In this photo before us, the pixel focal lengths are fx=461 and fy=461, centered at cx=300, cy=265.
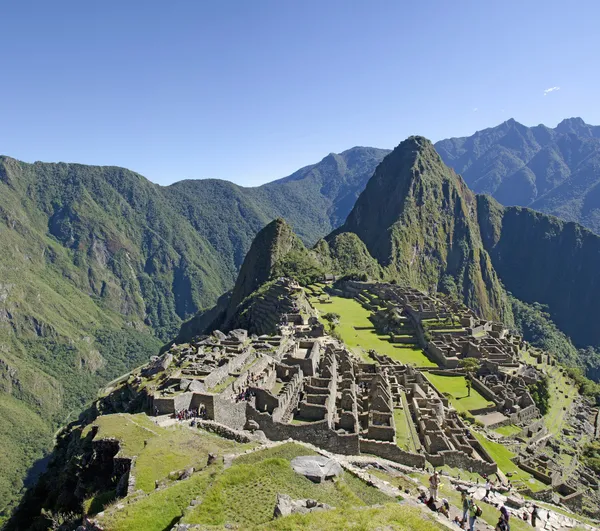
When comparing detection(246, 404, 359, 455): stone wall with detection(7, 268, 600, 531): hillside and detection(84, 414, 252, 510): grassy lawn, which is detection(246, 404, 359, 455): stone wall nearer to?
detection(7, 268, 600, 531): hillside

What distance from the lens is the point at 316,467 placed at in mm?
16469

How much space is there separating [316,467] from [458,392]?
44.9m

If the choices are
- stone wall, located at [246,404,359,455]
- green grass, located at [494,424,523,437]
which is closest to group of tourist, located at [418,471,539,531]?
stone wall, located at [246,404,359,455]

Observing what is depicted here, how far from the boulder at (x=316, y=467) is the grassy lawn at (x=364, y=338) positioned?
4257cm

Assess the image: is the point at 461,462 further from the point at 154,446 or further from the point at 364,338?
the point at 364,338

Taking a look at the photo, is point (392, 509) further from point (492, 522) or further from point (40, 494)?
point (40, 494)

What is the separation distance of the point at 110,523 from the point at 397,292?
324ft

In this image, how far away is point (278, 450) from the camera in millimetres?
18547

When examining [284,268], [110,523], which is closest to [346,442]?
[110,523]

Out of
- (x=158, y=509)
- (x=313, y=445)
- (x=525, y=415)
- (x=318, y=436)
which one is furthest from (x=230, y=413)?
(x=525, y=415)

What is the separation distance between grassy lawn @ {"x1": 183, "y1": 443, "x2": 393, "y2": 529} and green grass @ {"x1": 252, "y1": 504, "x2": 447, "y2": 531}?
0.95 metres

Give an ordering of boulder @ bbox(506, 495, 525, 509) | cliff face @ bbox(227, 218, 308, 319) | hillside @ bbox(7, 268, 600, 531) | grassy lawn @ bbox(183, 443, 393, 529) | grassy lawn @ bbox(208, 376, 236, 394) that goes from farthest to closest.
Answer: cliff face @ bbox(227, 218, 308, 319) → grassy lawn @ bbox(208, 376, 236, 394) → boulder @ bbox(506, 495, 525, 509) → hillside @ bbox(7, 268, 600, 531) → grassy lawn @ bbox(183, 443, 393, 529)

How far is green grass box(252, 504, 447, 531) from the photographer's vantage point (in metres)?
12.0

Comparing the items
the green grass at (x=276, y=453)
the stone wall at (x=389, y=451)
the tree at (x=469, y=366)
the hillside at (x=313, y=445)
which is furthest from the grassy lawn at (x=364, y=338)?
the green grass at (x=276, y=453)
